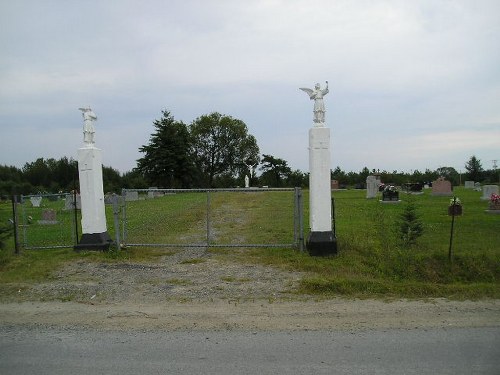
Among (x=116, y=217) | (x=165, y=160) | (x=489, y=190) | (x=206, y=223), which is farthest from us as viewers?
(x=165, y=160)

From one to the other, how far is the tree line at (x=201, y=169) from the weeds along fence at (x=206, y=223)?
2721cm

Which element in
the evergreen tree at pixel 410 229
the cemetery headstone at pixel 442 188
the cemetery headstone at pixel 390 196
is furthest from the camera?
the cemetery headstone at pixel 442 188

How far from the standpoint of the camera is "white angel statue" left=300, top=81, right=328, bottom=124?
9203mm

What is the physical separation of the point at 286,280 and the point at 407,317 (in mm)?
2411

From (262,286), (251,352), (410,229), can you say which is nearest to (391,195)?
(410,229)

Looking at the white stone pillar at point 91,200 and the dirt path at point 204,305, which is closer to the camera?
the dirt path at point 204,305

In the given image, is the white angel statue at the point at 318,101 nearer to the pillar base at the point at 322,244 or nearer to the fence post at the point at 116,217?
the pillar base at the point at 322,244

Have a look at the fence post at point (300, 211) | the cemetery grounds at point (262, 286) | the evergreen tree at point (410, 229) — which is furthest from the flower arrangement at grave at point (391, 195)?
the fence post at point (300, 211)

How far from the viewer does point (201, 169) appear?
77.4 metres

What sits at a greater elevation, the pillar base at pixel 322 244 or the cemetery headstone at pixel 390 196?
the cemetery headstone at pixel 390 196

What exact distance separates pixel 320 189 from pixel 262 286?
110 inches

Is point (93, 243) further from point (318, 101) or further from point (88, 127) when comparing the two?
point (318, 101)

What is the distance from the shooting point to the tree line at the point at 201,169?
54406mm

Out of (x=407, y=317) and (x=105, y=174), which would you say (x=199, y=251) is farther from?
(x=105, y=174)
